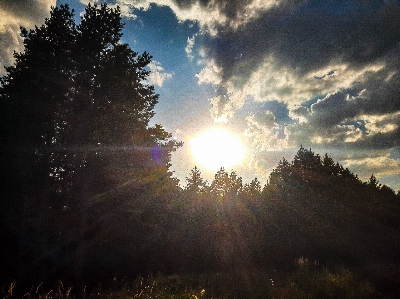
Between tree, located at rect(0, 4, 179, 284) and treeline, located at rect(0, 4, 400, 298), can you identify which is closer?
treeline, located at rect(0, 4, 400, 298)

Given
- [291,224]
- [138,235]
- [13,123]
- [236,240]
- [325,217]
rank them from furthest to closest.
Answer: [325,217], [291,224], [236,240], [138,235], [13,123]

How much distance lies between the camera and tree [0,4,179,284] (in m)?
15.9

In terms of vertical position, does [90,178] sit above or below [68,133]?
below

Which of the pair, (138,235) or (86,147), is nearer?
(86,147)

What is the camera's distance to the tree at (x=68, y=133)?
15.9 m

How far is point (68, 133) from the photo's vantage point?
16.9 metres

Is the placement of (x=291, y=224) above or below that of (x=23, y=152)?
below

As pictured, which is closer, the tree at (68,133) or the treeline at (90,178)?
the treeline at (90,178)

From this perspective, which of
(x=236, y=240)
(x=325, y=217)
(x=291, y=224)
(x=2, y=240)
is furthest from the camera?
(x=325, y=217)

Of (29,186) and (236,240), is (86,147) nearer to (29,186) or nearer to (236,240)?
(29,186)

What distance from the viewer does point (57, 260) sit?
530 inches

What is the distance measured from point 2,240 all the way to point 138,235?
780cm

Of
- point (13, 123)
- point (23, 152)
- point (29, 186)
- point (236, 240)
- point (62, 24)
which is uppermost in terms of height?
point (62, 24)

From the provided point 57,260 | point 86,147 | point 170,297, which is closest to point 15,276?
point 57,260
